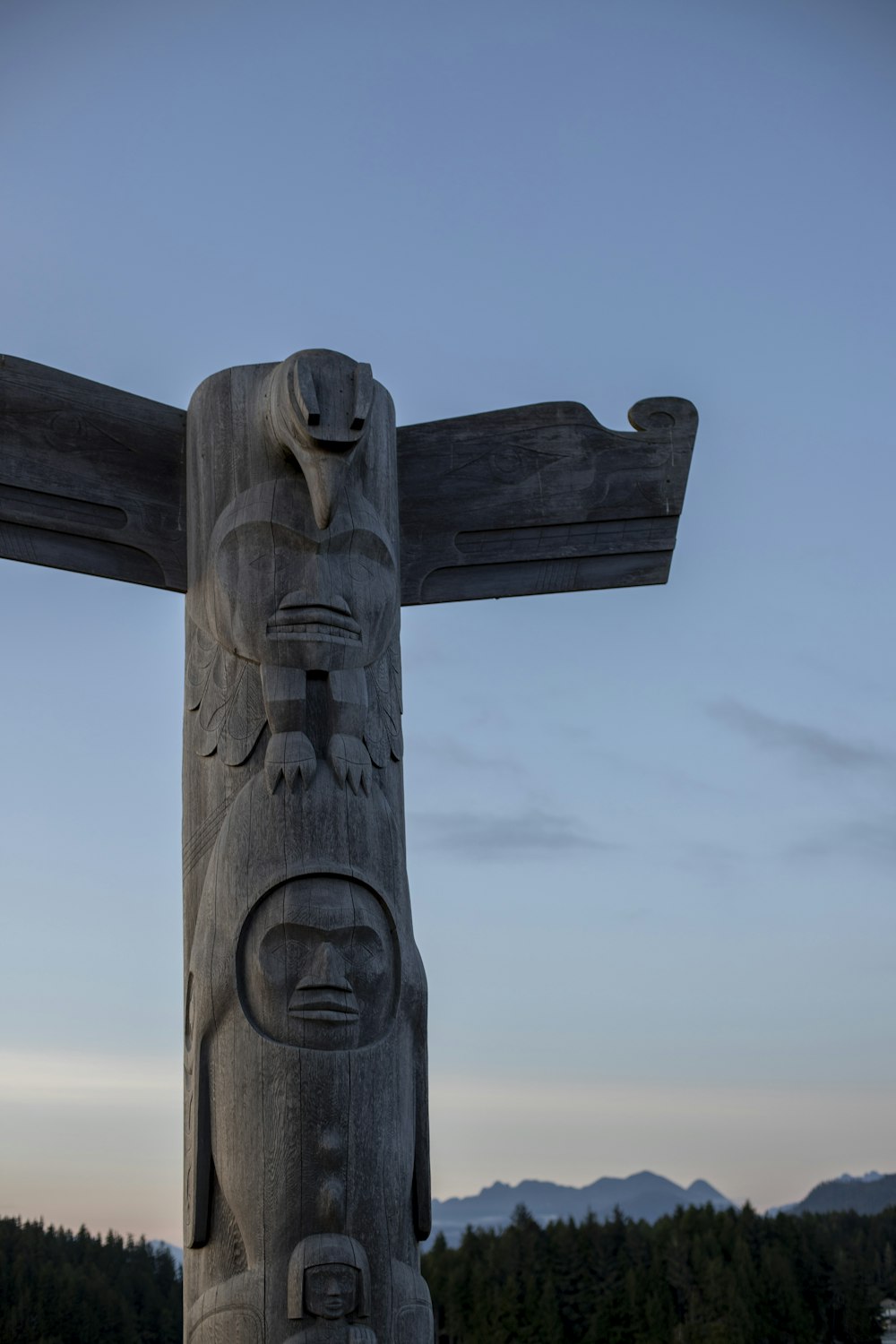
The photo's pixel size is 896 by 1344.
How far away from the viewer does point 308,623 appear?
214 inches

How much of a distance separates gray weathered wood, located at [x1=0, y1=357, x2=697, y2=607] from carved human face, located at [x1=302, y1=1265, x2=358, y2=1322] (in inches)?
113

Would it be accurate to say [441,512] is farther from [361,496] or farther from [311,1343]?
[311,1343]

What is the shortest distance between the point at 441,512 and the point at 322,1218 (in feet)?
10.2

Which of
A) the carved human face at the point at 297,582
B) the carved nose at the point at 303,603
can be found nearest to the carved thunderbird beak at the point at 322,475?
the carved human face at the point at 297,582

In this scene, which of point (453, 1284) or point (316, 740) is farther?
point (453, 1284)

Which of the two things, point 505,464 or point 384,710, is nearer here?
point 384,710

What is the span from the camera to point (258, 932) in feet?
16.6

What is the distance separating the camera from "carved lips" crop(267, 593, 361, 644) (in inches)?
214

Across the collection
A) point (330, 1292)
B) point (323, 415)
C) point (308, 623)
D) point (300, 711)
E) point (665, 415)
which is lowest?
point (330, 1292)

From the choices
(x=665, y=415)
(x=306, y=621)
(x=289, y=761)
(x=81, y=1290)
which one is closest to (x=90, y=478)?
(x=306, y=621)

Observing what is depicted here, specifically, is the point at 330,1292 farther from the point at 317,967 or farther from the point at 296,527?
the point at 296,527

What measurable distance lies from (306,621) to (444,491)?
1433mm

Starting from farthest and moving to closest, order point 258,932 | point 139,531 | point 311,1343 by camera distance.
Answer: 1. point 139,531
2. point 258,932
3. point 311,1343

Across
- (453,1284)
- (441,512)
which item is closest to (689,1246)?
(453,1284)
